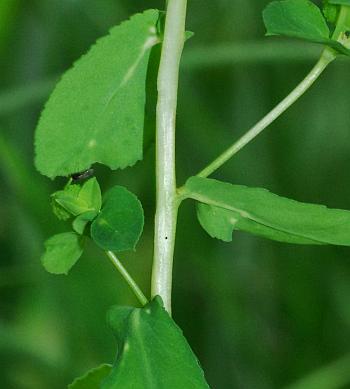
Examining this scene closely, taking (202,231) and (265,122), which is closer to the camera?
(265,122)

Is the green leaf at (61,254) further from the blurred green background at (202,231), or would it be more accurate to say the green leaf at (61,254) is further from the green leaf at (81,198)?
the blurred green background at (202,231)

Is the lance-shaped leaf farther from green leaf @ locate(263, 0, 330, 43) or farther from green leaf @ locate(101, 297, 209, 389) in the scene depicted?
green leaf @ locate(101, 297, 209, 389)

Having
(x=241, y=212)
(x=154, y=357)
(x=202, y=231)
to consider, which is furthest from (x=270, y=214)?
(x=202, y=231)

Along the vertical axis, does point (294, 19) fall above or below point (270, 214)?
above

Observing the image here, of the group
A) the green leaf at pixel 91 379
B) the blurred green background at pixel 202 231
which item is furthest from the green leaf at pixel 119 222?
the blurred green background at pixel 202 231

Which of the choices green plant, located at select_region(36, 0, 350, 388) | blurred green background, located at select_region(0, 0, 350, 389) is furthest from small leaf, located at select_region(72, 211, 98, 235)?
blurred green background, located at select_region(0, 0, 350, 389)

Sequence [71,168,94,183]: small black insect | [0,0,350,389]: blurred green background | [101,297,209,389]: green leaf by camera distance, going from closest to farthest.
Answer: [101,297,209,389]: green leaf < [71,168,94,183]: small black insect < [0,0,350,389]: blurred green background

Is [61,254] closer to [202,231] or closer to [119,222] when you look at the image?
[119,222]
